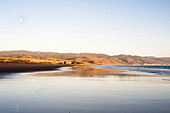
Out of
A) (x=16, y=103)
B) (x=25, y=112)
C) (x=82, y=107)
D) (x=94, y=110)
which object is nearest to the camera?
(x=25, y=112)

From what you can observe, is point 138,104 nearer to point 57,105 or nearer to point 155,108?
point 155,108

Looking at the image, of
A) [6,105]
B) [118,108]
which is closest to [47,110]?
[6,105]

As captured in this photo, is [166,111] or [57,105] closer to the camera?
[166,111]

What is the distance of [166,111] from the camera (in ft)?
29.9

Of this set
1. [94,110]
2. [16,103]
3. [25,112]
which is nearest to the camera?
[25,112]

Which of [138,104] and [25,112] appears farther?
[138,104]

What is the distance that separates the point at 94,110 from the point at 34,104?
3.07 meters

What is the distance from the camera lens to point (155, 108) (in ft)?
32.0

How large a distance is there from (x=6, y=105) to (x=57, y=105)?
239 centimetres

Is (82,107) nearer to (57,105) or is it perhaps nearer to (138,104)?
(57,105)

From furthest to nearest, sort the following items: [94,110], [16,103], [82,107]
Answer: [16,103] → [82,107] → [94,110]

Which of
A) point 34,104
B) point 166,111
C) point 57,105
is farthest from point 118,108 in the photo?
point 34,104

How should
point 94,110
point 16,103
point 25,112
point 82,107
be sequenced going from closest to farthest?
1. point 25,112
2. point 94,110
3. point 82,107
4. point 16,103

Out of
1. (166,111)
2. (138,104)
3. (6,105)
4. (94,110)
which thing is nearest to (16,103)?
(6,105)
